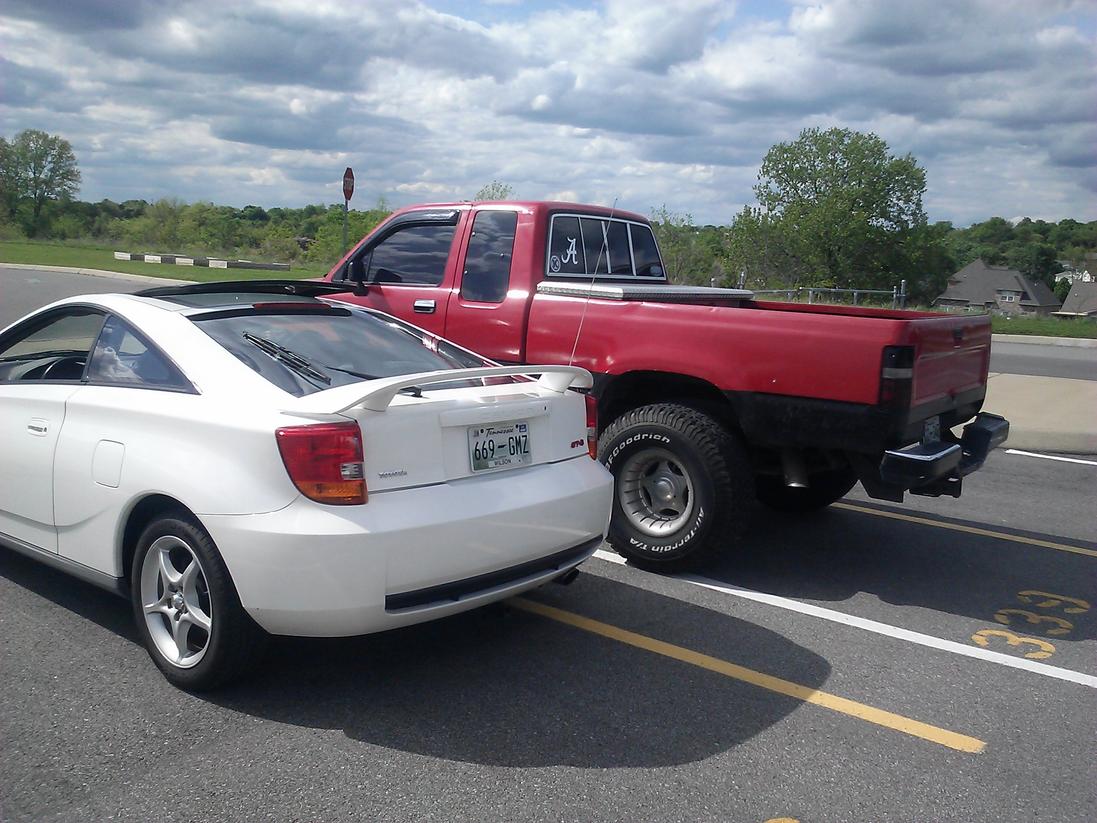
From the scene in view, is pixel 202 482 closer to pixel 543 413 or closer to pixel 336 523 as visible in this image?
pixel 336 523

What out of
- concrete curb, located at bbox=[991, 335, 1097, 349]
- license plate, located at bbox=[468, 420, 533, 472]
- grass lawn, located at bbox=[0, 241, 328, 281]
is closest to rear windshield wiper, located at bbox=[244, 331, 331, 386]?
license plate, located at bbox=[468, 420, 533, 472]

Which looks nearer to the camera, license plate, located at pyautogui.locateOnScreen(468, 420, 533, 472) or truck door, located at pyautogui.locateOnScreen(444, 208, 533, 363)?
license plate, located at pyautogui.locateOnScreen(468, 420, 533, 472)

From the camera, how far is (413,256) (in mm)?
6914

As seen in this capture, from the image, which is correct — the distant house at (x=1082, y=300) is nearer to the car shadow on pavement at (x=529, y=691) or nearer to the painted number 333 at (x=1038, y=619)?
the painted number 333 at (x=1038, y=619)

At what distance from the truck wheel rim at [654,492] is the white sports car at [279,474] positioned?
118cm

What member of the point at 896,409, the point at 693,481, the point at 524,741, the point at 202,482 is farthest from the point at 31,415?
the point at 896,409

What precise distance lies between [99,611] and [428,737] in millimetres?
2015

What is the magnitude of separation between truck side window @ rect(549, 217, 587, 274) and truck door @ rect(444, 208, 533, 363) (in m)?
0.22

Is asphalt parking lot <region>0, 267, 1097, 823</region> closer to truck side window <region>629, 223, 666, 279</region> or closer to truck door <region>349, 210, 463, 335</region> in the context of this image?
truck door <region>349, 210, 463, 335</region>

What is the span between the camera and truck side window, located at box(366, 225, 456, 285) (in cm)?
673

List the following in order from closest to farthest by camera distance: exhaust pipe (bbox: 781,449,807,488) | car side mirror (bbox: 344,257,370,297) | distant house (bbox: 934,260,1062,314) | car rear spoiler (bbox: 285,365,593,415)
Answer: car rear spoiler (bbox: 285,365,593,415)
exhaust pipe (bbox: 781,449,807,488)
car side mirror (bbox: 344,257,370,297)
distant house (bbox: 934,260,1062,314)

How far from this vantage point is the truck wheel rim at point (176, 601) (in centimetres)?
364

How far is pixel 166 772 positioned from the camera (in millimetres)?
3098

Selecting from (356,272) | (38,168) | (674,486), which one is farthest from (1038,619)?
(38,168)
